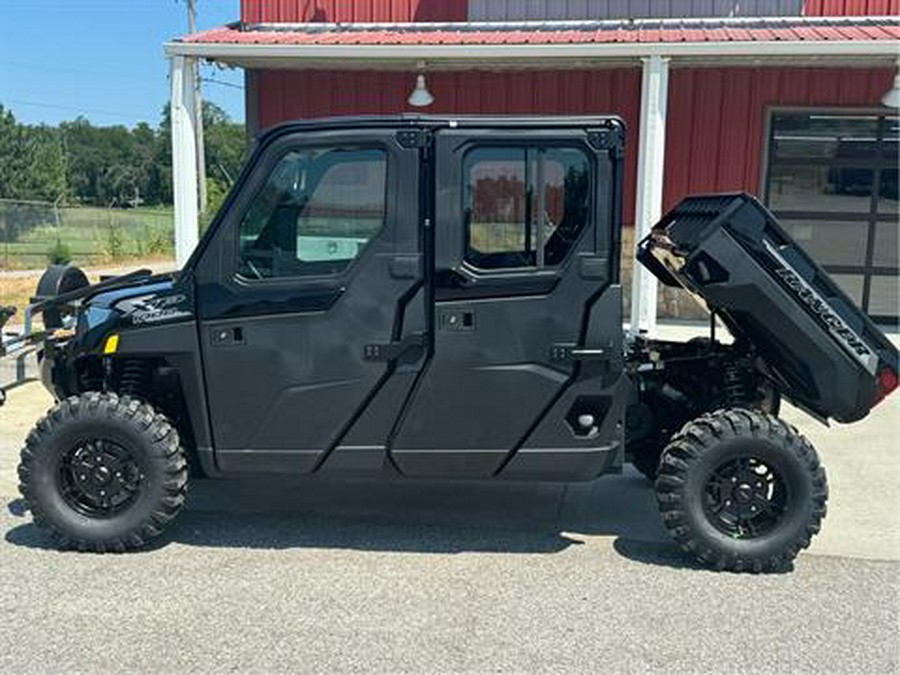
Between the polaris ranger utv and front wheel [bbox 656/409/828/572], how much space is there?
0.03 ft

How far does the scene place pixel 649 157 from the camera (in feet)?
31.3

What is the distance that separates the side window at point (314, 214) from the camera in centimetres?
438

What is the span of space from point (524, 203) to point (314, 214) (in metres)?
1.00

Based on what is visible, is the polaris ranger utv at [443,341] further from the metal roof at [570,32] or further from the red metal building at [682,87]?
the red metal building at [682,87]

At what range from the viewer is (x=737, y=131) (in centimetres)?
1112

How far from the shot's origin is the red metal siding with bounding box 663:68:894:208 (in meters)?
10.9

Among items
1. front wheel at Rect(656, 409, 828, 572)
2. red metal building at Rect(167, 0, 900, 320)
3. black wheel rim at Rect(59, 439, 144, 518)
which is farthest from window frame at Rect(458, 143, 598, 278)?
red metal building at Rect(167, 0, 900, 320)

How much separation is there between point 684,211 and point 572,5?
6.94 metres

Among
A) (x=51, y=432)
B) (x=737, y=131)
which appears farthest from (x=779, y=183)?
(x=51, y=432)

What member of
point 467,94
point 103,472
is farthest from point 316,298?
point 467,94

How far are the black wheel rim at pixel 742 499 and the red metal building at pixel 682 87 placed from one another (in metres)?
6.38

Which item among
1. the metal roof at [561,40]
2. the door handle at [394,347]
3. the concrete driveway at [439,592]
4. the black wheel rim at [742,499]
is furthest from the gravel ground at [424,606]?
the metal roof at [561,40]

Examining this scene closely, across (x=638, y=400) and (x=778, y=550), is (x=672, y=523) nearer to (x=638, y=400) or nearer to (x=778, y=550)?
(x=778, y=550)

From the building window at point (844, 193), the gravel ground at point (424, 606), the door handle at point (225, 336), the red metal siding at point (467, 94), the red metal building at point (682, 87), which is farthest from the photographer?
the red metal siding at point (467, 94)
